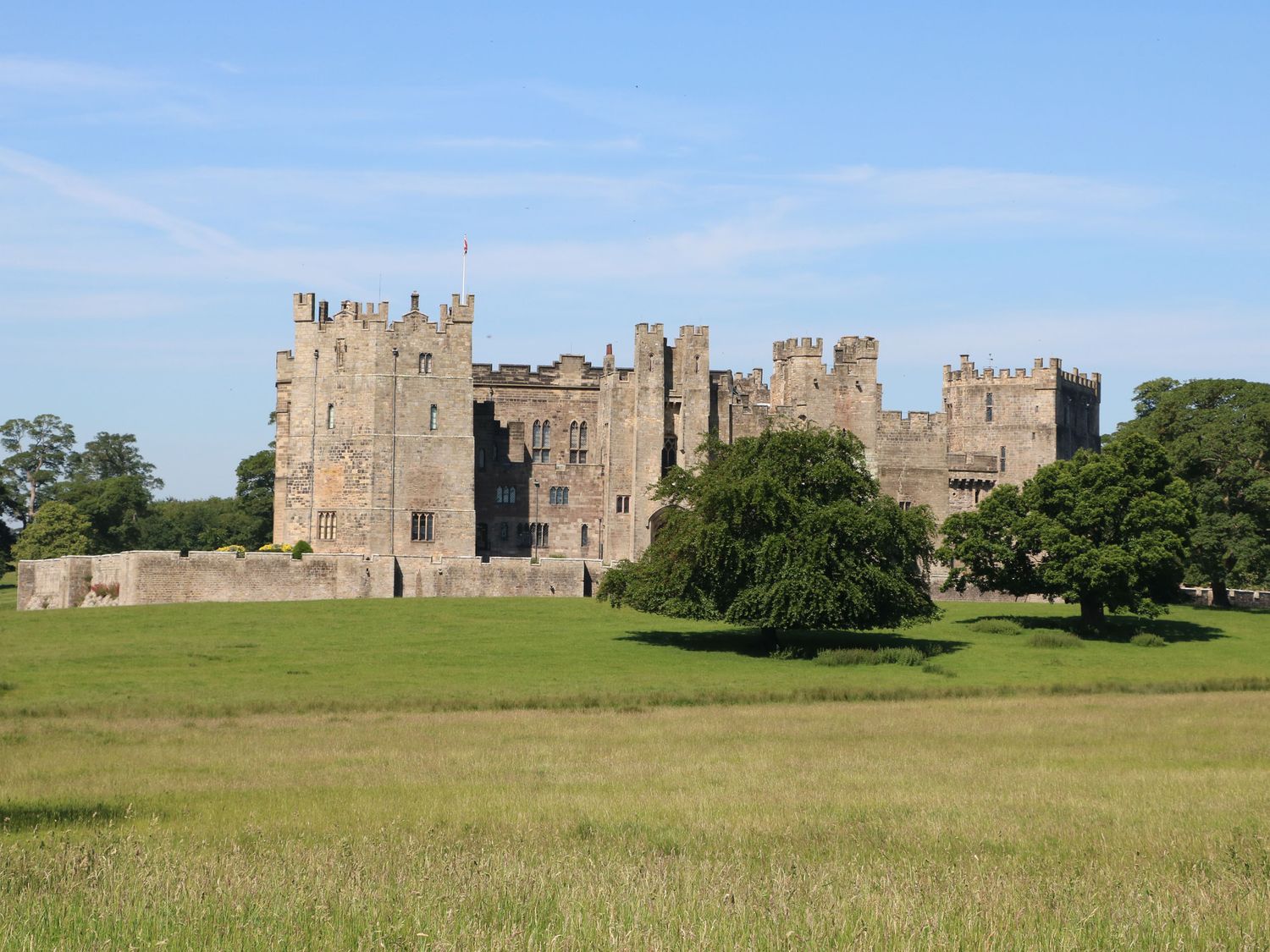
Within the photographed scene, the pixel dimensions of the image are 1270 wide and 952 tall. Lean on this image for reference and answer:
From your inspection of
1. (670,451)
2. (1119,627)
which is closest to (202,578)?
(670,451)

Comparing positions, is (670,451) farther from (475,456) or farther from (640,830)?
(640,830)

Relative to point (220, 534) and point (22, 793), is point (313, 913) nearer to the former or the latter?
point (22, 793)

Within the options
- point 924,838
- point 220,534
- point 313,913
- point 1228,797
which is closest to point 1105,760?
point 1228,797

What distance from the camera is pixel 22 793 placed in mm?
21250

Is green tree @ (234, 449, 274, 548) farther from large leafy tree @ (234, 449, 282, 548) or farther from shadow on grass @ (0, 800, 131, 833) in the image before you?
shadow on grass @ (0, 800, 131, 833)

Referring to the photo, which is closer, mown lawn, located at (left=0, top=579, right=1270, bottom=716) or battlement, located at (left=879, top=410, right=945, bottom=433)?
mown lawn, located at (left=0, top=579, right=1270, bottom=716)

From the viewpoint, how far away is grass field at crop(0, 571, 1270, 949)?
11102 millimetres

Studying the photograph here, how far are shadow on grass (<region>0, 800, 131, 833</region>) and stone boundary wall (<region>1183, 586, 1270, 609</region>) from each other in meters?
65.5

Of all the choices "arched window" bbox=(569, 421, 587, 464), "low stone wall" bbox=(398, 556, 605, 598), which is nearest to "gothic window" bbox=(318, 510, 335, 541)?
"low stone wall" bbox=(398, 556, 605, 598)

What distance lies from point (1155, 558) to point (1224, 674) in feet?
42.9

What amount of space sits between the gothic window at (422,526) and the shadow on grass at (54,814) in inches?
2041

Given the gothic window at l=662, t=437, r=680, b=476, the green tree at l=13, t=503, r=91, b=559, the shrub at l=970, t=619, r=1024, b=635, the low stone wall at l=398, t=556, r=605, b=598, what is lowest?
the shrub at l=970, t=619, r=1024, b=635

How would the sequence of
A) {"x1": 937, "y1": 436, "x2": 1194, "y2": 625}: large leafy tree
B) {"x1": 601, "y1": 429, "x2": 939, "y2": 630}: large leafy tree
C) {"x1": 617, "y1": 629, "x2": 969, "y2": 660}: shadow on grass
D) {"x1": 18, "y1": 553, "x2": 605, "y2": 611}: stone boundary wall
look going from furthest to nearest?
1. {"x1": 18, "y1": 553, "x2": 605, "y2": 611}: stone boundary wall
2. {"x1": 937, "y1": 436, "x2": 1194, "y2": 625}: large leafy tree
3. {"x1": 617, "y1": 629, "x2": 969, "y2": 660}: shadow on grass
4. {"x1": 601, "y1": 429, "x2": 939, "y2": 630}: large leafy tree

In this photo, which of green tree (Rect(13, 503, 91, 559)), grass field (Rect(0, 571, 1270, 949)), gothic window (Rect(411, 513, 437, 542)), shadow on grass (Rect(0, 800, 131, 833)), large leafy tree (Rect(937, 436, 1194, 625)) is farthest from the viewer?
green tree (Rect(13, 503, 91, 559))
